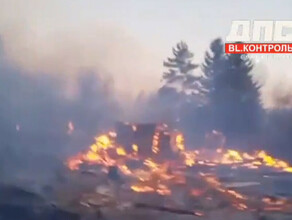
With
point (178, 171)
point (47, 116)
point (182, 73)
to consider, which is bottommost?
point (178, 171)

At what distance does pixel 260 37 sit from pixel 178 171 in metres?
0.45

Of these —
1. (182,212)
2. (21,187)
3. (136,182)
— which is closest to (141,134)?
(136,182)

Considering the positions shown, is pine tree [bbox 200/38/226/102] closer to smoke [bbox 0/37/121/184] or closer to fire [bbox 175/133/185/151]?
fire [bbox 175/133/185/151]

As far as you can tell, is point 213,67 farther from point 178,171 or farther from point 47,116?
point 47,116

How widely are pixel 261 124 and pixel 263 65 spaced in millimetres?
→ 171

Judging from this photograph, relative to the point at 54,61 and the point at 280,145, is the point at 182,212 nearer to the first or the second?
the point at 280,145

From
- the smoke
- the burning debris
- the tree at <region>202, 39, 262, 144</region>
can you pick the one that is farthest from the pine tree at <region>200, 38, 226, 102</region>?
the smoke

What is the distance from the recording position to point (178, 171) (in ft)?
6.23

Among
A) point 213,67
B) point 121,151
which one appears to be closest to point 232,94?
point 213,67

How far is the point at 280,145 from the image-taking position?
1.89 meters

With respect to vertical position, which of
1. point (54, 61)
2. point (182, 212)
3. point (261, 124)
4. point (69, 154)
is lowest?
point (182, 212)

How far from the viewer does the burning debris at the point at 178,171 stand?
1.89 m

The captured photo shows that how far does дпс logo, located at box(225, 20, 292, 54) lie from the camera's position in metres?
1.87

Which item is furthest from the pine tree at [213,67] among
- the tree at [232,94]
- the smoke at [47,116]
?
the smoke at [47,116]
